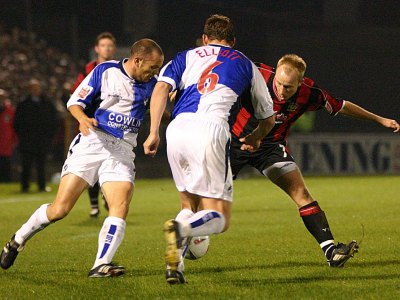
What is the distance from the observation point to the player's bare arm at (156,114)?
6.24 metres

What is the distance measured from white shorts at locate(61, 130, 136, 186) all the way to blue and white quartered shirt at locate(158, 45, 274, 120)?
978 mm

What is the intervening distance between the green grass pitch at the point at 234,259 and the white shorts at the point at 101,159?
77cm

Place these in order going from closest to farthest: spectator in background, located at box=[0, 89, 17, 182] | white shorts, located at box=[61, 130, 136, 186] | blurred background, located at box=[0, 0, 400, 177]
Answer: white shorts, located at box=[61, 130, 136, 186] < spectator in background, located at box=[0, 89, 17, 182] < blurred background, located at box=[0, 0, 400, 177]

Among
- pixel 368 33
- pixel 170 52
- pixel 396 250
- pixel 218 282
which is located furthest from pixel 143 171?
pixel 218 282

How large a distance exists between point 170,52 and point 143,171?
603 cm

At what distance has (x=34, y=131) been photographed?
18312 millimetres

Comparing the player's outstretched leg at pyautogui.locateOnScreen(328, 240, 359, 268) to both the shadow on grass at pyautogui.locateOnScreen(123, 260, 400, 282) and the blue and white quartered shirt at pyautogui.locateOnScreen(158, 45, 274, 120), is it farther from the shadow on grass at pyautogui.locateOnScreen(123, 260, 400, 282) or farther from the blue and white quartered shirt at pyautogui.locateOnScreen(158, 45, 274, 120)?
the blue and white quartered shirt at pyautogui.locateOnScreen(158, 45, 274, 120)

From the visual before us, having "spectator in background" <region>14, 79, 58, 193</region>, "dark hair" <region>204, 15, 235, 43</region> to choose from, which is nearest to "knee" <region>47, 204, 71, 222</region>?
"dark hair" <region>204, 15, 235, 43</region>

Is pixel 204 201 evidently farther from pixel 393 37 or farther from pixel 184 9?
pixel 184 9

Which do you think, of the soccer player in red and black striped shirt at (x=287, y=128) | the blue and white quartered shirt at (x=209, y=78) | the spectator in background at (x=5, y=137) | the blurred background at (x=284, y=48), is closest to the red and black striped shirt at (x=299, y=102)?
the soccer player in red and black striped shirt at (x=287, y=128)

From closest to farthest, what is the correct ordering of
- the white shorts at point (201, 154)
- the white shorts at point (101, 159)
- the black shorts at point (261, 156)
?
the white shorts at point (201, 154) < the white shorts at point (101, 159) < the black shorts at point (261, 156)

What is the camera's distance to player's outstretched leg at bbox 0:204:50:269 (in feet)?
24.1

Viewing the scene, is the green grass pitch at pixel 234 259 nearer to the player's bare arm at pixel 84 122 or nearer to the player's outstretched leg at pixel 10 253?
the player's outstretched leg at pixel 10 253

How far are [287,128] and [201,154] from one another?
6.61ft
